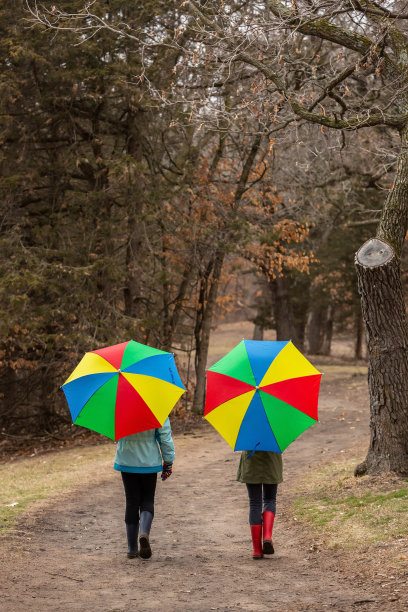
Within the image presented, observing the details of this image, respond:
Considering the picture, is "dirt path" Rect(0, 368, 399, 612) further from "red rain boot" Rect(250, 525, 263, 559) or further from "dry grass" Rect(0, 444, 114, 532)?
"dry grass" Rect(0, 444, 114, 532)

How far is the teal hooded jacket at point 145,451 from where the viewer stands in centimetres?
639

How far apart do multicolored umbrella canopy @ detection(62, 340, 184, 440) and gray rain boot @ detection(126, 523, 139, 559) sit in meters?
1.03

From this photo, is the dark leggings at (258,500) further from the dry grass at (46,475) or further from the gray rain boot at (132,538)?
the dry grass at (46,475)

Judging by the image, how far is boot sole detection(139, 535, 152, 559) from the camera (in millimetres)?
6550

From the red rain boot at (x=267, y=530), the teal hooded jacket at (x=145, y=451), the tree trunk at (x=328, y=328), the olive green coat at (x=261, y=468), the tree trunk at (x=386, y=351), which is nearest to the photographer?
the teal hooded jacket at (x=145, y=451)

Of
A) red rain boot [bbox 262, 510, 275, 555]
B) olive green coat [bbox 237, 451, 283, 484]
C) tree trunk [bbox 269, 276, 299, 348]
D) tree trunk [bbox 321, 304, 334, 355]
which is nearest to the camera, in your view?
olive green coat [bbox 237, 451, 283, 484]

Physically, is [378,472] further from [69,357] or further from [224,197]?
Answer: [224,197]

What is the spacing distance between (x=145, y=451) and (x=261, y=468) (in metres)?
1.02

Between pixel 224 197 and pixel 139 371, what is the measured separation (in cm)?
1203

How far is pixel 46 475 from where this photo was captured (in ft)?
40.4

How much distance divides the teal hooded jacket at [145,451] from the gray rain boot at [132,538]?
1.93ft

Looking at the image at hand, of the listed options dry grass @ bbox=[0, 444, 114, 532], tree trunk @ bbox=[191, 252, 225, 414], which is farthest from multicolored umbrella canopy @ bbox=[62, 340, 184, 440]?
tree trunk @ bbox=[191, 252, 225, 414]

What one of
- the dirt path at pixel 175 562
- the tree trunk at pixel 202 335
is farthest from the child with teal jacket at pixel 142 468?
the tree trunk at pixel 202 335

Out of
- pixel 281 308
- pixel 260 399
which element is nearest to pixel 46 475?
pixel 260 399
